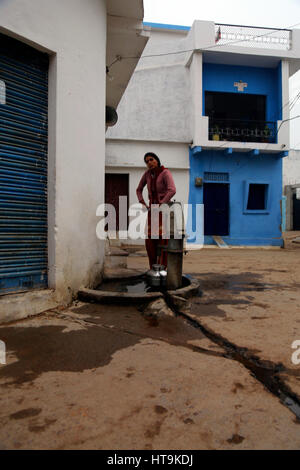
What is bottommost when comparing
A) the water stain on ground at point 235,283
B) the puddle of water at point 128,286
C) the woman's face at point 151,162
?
the water stain on ground at point 235,283

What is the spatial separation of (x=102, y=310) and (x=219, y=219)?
32.9 feet

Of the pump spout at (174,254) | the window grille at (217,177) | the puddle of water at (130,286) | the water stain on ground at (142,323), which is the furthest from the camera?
the window grille at (217,177)

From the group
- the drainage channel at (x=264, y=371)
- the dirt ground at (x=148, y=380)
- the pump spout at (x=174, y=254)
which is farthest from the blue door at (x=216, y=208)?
the drainage channel at (x=264, y=371)

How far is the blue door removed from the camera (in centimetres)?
1248

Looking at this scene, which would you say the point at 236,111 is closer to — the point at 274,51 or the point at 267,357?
the point at 274,51

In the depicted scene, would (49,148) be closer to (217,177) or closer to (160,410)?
(160,410)

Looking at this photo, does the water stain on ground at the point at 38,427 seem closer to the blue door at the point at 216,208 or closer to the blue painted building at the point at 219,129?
the blue painted building at the point at 219,129

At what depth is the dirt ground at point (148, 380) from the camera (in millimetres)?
1287

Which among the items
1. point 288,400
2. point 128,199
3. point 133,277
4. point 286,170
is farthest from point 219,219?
point 286,170

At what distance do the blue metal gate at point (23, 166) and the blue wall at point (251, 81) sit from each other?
10902 mm

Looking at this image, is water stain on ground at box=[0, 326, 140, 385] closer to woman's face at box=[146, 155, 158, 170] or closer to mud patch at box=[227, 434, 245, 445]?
mud patch at box=[227, 434, 245, 445]

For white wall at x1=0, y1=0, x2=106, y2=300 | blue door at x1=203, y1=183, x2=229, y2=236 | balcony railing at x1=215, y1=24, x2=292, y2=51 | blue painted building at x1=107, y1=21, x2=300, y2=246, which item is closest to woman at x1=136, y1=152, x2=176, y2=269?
white wall at x1=0, y1=0, x2=106, y2=300

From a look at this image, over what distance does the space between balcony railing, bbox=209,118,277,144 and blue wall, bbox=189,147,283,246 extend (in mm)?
639

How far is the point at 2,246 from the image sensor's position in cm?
283
